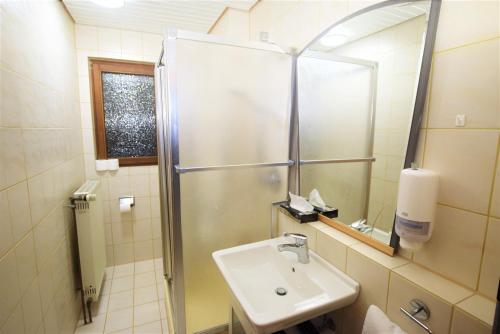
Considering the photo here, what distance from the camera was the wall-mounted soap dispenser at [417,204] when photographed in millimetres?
764

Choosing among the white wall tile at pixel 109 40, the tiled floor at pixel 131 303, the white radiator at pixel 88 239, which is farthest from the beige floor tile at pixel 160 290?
the white wall tile at pixel 109 40

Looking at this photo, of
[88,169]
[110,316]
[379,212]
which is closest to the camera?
[379,212]

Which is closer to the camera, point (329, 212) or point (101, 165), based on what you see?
point (329, 212)

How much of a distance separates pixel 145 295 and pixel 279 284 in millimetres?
1598

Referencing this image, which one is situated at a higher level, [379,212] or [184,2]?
[184,2]

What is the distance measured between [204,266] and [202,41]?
1207 mm

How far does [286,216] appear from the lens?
1.50 m

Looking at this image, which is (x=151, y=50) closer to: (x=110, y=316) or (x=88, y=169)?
(x=88, y=169)

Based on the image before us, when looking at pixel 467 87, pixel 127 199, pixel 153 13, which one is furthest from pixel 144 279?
pixel 467 87

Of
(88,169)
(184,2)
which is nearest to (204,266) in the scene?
(88,169)

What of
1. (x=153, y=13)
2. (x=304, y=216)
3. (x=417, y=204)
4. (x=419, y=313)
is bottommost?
(x=419, y=313)

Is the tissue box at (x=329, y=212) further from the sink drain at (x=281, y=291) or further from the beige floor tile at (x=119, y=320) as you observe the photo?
the beige floor tile at (x=119, y=320)

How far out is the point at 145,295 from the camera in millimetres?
2244

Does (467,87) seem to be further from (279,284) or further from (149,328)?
(149,328)
